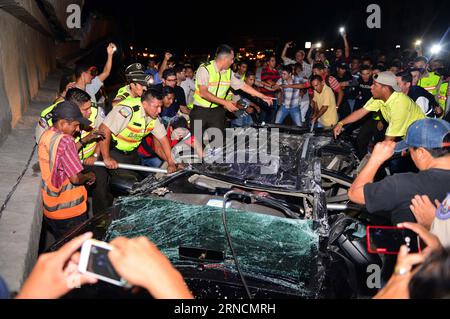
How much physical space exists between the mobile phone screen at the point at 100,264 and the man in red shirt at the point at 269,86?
8.39 m

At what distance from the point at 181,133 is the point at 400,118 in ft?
9.96

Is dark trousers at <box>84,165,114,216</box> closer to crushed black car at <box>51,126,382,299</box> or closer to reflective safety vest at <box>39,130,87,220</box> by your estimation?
reflective safety vest at <box>39,130,87,220</box>

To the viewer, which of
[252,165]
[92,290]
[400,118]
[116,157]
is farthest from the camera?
[400,118]

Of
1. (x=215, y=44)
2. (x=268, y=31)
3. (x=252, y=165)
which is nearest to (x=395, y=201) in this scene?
(x=252, y=165)

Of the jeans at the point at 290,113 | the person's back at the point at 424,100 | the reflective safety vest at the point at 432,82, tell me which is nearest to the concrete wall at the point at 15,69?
the jeans at the point at 290,113

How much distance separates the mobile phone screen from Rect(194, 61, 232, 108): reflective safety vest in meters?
4.61

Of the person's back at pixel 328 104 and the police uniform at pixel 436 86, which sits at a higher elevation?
the police uniform at pixel 436 86

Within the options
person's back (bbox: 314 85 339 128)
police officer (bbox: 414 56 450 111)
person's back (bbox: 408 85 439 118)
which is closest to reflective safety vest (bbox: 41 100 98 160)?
person's back (bbox: 314 85 339 128)

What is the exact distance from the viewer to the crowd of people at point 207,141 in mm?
1186

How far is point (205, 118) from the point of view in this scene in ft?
19.0

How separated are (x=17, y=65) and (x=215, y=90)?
322cm

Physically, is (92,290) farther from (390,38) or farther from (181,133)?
(390,38)

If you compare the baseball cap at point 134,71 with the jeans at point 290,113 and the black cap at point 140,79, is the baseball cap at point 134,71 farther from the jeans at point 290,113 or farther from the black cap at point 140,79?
the jeans at point 290,113

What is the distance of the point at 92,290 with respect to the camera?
6.57 feet
